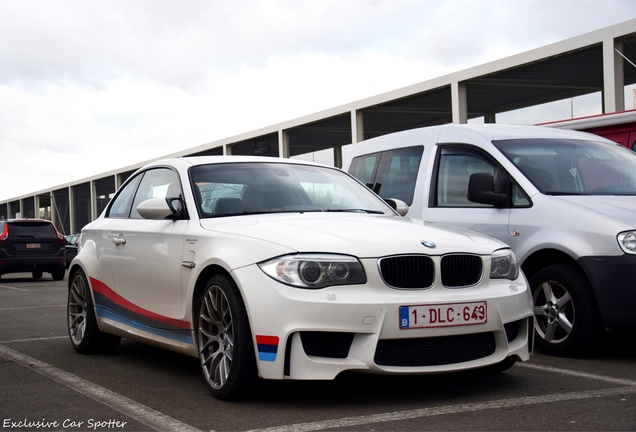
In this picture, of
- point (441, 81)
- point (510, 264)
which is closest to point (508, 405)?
point (510, 264)

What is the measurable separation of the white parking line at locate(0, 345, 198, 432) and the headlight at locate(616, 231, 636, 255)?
11.3 feet

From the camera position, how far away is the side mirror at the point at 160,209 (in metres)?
5.57

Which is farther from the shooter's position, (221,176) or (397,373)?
(221,176)

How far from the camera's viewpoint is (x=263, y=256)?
15.1 feet

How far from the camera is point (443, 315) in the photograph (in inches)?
179

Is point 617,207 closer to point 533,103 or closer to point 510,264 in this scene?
point 510,264

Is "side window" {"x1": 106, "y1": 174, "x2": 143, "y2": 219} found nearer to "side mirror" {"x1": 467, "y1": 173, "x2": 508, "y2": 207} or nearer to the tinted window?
"side mirror" {"x1": 467, "y1": 173, "x2": 508, "y2": 207}

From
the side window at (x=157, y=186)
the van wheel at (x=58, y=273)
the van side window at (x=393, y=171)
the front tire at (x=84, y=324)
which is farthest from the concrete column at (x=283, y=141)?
the side window at (x=157, y=186)

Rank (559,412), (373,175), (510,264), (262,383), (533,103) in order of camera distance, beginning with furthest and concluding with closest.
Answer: (533,103), (373,175), (510,264), (262,383), (559,412)

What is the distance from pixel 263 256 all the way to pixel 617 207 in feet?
10.2

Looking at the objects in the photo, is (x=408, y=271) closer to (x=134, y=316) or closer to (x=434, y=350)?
(x=434, y=350)

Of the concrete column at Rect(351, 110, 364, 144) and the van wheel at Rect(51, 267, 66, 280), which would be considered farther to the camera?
the concrete column at Rect(351, 110, 364, 144)

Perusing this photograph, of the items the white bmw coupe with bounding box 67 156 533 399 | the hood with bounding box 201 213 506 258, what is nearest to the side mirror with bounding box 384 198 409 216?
the white bmw coupe with bounding box 67 156 533 399

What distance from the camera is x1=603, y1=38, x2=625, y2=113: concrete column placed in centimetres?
A: 1855
